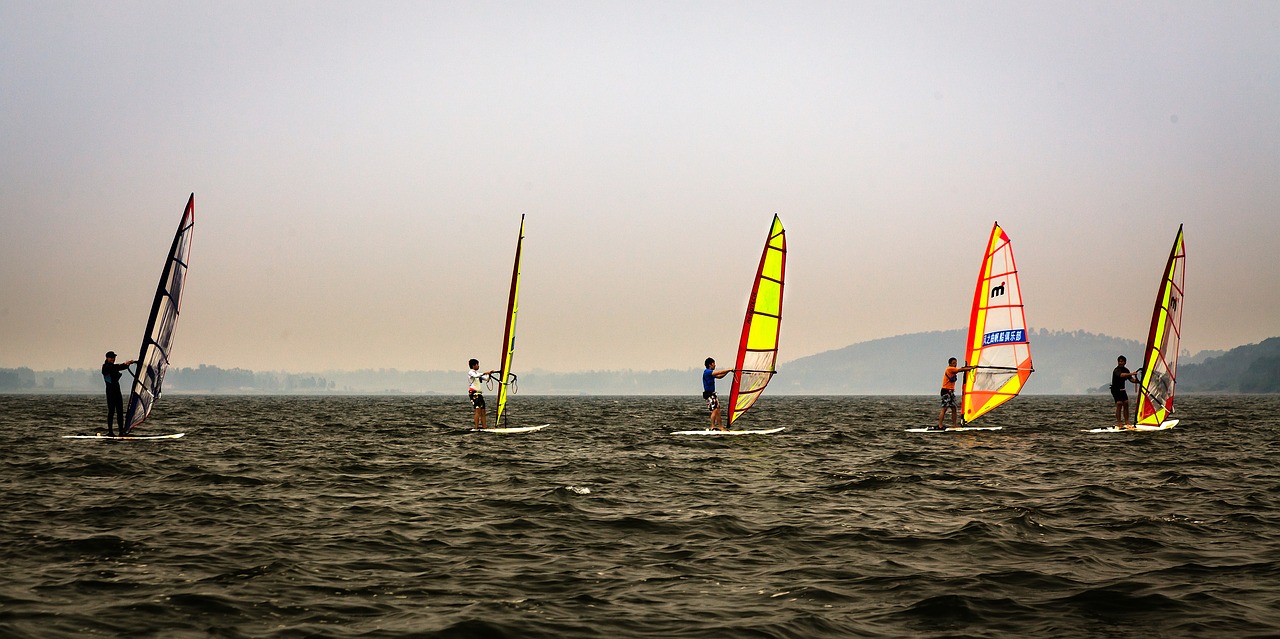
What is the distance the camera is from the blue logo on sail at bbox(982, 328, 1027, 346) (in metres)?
29.6

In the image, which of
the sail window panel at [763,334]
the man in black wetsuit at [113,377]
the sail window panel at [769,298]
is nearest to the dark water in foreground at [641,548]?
the man in black wetsuit at [113,377]

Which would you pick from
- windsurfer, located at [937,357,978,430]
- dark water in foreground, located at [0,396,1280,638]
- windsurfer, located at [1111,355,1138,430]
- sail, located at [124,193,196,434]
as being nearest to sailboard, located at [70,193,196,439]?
sail, located at [124,193,196,434]

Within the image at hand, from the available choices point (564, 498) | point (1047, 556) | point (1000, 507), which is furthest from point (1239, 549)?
point (564, 498)

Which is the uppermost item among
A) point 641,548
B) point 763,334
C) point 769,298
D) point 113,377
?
point 769,298

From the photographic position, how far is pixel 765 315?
85.3ft

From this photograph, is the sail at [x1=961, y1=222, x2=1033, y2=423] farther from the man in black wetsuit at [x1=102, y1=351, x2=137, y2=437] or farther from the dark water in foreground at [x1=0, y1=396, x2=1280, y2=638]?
the man in black wetsuit at [x1=102, y1=351, x2=137, y2=437]

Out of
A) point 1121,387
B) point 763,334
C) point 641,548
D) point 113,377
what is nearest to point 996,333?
point 1121,387

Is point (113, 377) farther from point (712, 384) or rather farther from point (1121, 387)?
point (1121, 387)

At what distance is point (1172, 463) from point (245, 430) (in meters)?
30.0

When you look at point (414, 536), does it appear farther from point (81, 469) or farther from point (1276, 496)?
point (1276, 496)

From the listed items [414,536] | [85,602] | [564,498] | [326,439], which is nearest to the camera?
[85,602]

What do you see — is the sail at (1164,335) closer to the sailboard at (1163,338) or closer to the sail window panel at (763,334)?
the sailboard at (1163,338)

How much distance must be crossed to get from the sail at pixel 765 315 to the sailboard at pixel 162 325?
1460 centimetres

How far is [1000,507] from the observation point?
13047 millimetres
